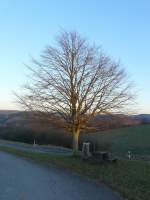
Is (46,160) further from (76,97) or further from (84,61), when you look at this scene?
(84,61)

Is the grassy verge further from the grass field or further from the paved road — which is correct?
the grass field

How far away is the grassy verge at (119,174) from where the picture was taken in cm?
1344

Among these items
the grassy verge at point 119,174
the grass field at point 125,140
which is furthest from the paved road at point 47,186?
the grass field at point 125,140

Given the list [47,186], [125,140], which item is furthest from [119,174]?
[125,140]

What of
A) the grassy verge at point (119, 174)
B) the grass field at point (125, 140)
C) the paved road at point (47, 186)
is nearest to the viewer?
the paved road at point (47, 186)

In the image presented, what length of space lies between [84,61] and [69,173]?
541 inches

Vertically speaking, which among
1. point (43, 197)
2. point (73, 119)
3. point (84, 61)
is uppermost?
point (84, 61)

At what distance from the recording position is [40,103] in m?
30.9

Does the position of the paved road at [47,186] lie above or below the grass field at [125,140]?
below

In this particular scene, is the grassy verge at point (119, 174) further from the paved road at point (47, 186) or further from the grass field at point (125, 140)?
the grass field at point (125, 140)

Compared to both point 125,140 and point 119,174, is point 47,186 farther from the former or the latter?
point 125,140

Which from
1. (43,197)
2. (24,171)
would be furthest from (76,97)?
(43,197)

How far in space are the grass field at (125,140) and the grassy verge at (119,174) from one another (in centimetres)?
1663

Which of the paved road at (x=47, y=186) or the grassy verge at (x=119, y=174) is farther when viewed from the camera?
the grassy verge at (x=119, y=174)
